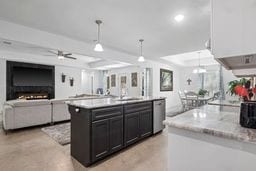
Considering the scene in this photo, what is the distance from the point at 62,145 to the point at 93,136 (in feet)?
4.02

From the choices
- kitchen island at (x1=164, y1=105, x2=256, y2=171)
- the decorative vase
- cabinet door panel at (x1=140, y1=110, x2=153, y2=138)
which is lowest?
cabinet door panel at (x1=140, y1=110, x2=153, y2=138)

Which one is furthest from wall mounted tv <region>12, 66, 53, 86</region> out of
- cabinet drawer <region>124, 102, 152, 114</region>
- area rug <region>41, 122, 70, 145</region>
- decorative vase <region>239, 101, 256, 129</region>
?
decorative vase <region>239, 101, 256, 129</region>

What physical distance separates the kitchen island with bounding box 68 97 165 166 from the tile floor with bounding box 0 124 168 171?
14cm

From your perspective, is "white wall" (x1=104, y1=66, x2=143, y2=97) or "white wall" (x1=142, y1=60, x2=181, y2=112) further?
"white wall" (x1=104, y1=66, x2=143, y2=97)

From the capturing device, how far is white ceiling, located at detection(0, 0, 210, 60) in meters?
2.35

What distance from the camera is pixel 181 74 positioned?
29.6 feet

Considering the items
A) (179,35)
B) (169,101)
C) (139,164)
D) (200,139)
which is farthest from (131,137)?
(169,101)

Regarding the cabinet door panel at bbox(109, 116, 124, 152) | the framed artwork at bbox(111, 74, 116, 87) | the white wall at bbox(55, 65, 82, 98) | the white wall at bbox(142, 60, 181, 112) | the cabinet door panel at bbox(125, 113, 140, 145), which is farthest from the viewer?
the framed artwork at bbox(111, 74, 116, 87)

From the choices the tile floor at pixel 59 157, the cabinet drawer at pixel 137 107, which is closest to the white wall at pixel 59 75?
the tile floor at pixel 59 157

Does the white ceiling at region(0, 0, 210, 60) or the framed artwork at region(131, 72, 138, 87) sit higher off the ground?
the white ceiling at region(0, 0, 210, 60)

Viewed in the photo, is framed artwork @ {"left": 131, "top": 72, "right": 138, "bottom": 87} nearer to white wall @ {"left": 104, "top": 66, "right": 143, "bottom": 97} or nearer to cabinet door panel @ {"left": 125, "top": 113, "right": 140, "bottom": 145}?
white wall @ {"left": 104, "top": 66, "right": 143, "bottom": 97}

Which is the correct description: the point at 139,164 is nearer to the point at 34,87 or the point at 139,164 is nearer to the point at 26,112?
the point at 26,112

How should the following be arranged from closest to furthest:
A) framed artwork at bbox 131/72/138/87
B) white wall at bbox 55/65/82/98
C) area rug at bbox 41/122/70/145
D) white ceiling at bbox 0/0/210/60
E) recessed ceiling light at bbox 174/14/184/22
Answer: white ceiling at bbox 0/0/210/60, recessed ceiling light at bbox 174/14/184/22, area rug at bbox 41/122/70/145, white wall at bbox 55/65/82/98, framed artwork at bbox 131/72/138/87

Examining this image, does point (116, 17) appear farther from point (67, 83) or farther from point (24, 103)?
point (67, 83)
